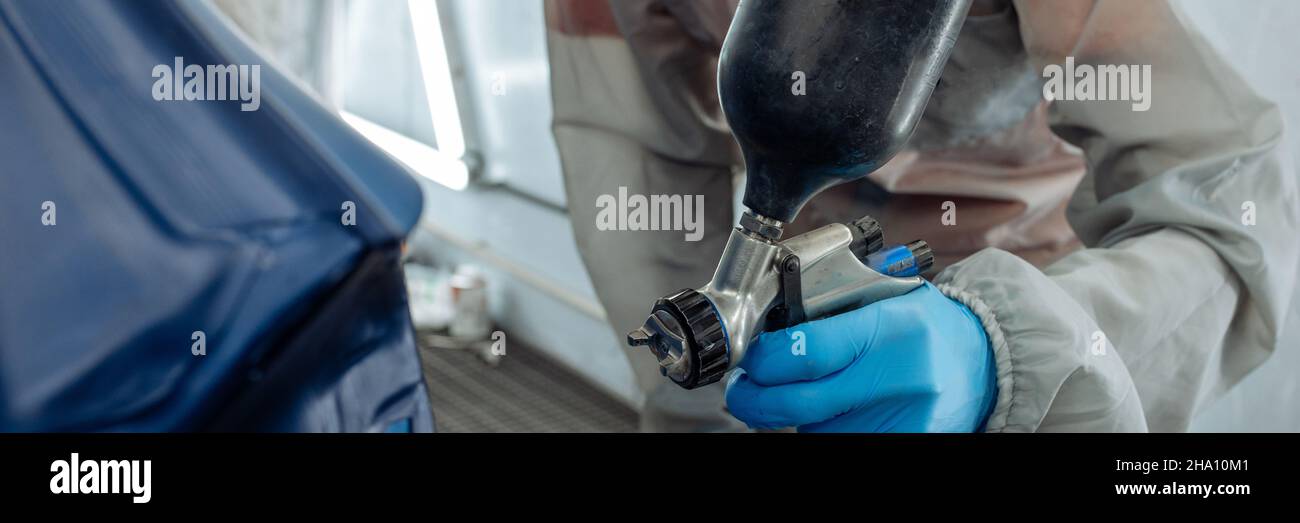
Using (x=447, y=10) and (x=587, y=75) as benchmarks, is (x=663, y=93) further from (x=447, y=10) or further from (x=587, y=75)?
(x=447, y=10)

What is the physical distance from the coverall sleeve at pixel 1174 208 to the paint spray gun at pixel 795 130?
259 millimetres

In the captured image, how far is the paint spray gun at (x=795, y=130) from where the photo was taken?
49cm

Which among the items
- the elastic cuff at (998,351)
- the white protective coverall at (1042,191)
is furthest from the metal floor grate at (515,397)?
the elastic cuff at (998,351)

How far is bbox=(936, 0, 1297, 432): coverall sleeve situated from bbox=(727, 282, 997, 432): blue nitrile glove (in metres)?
0.11

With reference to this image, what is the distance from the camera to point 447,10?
2.67 meters

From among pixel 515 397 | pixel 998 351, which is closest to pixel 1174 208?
pixel 998 351

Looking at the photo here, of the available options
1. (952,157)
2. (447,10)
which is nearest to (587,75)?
(952,157)

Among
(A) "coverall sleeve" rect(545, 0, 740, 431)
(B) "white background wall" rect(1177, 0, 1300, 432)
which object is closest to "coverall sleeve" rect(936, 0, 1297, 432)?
(B) "white background wall" rect(1177, 0, 1300, 432)

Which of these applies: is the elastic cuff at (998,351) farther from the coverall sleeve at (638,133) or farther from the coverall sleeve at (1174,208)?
the coverall sleeve at (638,133)

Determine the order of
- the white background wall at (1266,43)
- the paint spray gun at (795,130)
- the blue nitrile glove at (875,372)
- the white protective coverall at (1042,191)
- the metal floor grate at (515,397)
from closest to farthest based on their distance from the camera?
1. the paint spray gun at (795,130)
2. the blue nitrile glove at (875,372)
3. the white protective coverall at (1042,191)
4. the white background wall at (1266,43)
5. the metal floor grate at (515,397)

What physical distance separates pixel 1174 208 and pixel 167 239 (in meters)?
0.78

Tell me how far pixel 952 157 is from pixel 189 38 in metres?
0.79

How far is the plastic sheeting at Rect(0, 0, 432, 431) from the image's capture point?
0.53 metres
